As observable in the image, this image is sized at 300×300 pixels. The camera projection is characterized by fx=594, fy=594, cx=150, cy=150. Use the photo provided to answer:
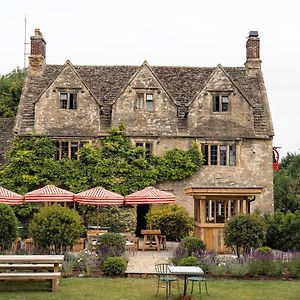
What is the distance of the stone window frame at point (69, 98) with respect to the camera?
117 ft

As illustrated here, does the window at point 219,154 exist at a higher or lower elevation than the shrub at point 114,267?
higher

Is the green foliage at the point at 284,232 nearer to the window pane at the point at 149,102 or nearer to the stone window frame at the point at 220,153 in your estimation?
the stone window frame at the point at 220,153

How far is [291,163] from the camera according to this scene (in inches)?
2581

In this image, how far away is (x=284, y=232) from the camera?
2500 cm

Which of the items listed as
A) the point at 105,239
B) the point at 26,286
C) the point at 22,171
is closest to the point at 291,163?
the point at 22,171

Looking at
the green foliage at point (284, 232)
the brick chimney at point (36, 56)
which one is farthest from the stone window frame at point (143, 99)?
the green foliage at point (284, 232)

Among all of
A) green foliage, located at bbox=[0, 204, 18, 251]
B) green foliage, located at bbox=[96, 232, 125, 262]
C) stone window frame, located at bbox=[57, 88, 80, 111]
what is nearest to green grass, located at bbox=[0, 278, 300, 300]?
green foliage, located at bbox=[96, 232, 125, 262]

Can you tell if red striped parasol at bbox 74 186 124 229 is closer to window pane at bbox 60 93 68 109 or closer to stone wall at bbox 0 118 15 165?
window pane at bbox 60 93 68 109

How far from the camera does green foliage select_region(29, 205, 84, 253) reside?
21.4 metres

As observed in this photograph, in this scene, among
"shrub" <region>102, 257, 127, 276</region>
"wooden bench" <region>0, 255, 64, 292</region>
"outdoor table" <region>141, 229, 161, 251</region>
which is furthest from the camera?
"outdoor table" <region>141, 229, 161, 251</region>

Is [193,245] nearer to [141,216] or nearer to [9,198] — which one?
[9,198]

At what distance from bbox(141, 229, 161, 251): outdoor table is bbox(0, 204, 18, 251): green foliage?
6.83 metres

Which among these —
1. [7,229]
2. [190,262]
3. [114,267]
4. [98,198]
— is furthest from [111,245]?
[98,198]

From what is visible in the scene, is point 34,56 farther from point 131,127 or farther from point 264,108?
point 264,108
